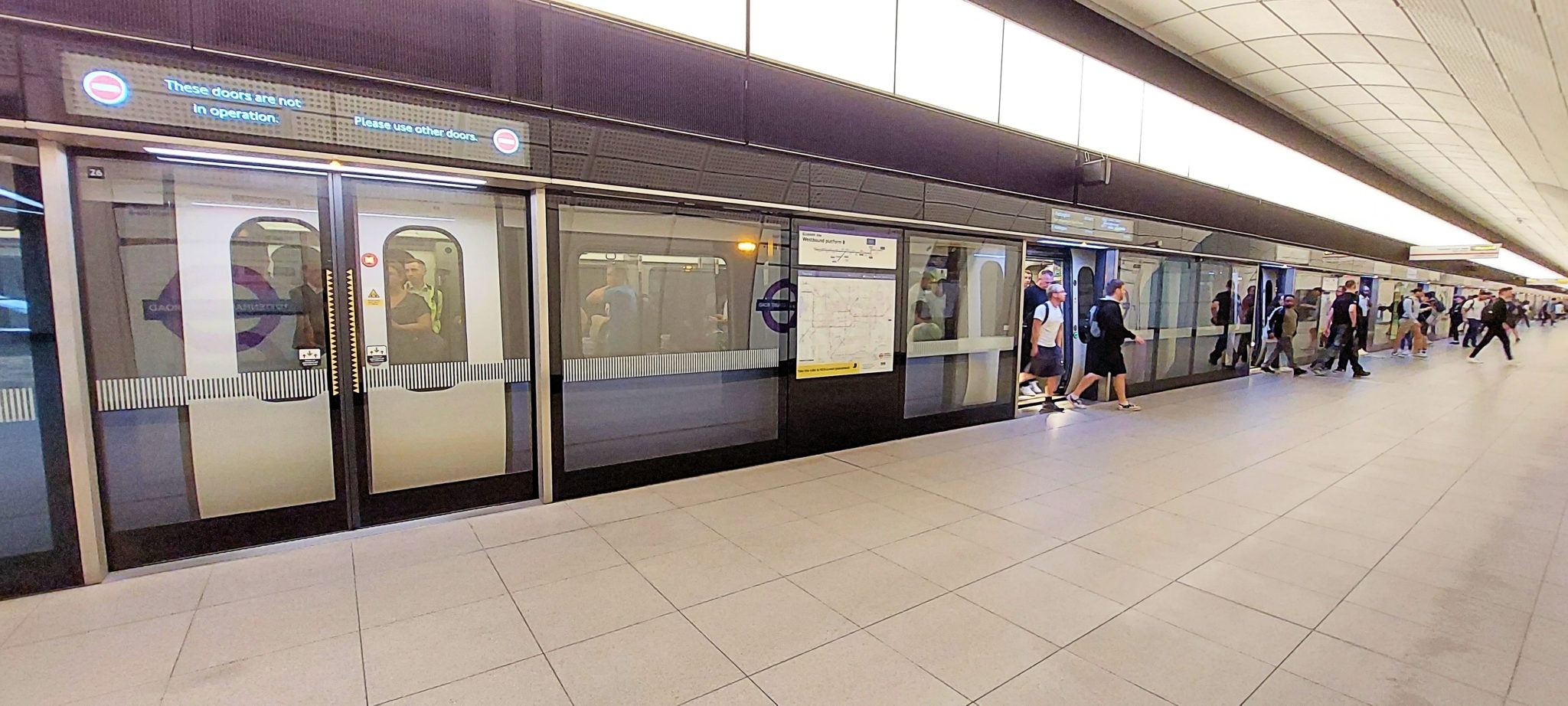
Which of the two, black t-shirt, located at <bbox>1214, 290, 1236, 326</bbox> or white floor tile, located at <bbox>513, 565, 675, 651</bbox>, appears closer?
white floor tile, located at <bbox>513, 565, 675, 651</bbox>

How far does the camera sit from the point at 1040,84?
659cm

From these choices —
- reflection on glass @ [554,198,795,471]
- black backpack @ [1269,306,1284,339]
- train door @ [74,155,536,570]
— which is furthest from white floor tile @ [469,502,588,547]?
black backpack @ [1269,306,1284,339]

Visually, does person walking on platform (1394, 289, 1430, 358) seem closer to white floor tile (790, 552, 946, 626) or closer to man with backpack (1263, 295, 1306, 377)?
man with backpack (1263, 295, 1306, 377)

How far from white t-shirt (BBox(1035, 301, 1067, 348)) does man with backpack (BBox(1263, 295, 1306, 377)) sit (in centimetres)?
648

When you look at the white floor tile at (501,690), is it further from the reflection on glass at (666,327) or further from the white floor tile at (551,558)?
the reflection on glass at (666,327)

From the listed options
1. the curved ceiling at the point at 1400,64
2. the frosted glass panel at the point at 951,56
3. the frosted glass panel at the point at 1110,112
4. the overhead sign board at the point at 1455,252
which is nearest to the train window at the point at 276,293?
the frosted glass panel at the point at 951,56

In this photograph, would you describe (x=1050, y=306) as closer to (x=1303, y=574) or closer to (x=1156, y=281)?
(x=1156, y=281)

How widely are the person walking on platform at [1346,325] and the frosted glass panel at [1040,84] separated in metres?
7.81

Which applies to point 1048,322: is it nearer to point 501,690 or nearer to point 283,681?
point 501,690

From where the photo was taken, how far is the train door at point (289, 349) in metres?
3.00

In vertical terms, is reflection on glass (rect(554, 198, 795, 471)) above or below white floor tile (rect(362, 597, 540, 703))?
above

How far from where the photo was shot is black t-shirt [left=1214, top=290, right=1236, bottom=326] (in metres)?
10.2

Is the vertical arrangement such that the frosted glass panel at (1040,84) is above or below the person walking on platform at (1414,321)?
above

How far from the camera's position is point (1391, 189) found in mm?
12031
